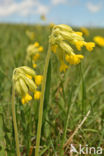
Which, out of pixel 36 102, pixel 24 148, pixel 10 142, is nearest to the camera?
pixel 10 142

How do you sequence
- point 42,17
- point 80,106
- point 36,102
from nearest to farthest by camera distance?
1. point 36,102
2. point 80,106
3. point 42,17

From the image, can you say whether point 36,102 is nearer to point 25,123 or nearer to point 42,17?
point 25,123

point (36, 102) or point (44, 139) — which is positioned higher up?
point (36, 102)

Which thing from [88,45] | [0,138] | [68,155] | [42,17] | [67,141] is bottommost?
[68,155]

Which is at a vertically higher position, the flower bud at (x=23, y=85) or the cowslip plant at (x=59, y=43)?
the cowslip plant at (x=59, y=43)

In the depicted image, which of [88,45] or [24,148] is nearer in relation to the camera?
[88,45]

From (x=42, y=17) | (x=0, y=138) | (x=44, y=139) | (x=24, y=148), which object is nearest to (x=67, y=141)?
(x=44, y=139)

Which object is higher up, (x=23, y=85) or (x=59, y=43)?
(x=59, y=43)

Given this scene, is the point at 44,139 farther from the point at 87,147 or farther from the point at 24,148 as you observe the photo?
the point at 87,147

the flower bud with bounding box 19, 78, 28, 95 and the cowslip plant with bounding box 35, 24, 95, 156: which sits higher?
the cowslip plant with bounding box 35, 24, 95, 156

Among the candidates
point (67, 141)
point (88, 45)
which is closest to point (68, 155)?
point (67, 141)
